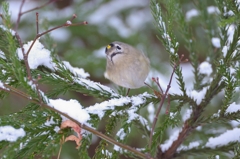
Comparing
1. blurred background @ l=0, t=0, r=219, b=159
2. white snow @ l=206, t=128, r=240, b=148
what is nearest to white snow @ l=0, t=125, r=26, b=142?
white snow @ l=206, t=128, r=240, b=148

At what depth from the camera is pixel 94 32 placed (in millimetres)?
4445

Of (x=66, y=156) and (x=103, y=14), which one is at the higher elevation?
(x=103, y=14)

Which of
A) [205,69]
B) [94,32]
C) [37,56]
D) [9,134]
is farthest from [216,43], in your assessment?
[94,32]

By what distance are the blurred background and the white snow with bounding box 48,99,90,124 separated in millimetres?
1903

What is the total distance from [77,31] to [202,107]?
286cm

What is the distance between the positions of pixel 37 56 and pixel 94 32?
2703 mm

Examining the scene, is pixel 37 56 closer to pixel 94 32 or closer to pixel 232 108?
pixel 232 108

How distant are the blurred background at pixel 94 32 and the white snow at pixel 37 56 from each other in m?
1.62

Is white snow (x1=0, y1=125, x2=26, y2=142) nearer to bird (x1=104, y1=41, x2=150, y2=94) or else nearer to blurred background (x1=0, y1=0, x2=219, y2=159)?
bird (x1=104, y1=41, x2=150, y2=94)

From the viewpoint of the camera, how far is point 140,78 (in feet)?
6.73

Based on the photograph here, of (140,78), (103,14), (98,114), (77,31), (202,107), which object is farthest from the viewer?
(103,14)

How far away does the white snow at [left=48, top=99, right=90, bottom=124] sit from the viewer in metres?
1.42

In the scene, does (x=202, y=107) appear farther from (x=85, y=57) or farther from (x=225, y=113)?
(x=85, y=57)

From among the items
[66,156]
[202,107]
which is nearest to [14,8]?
[66,156]
